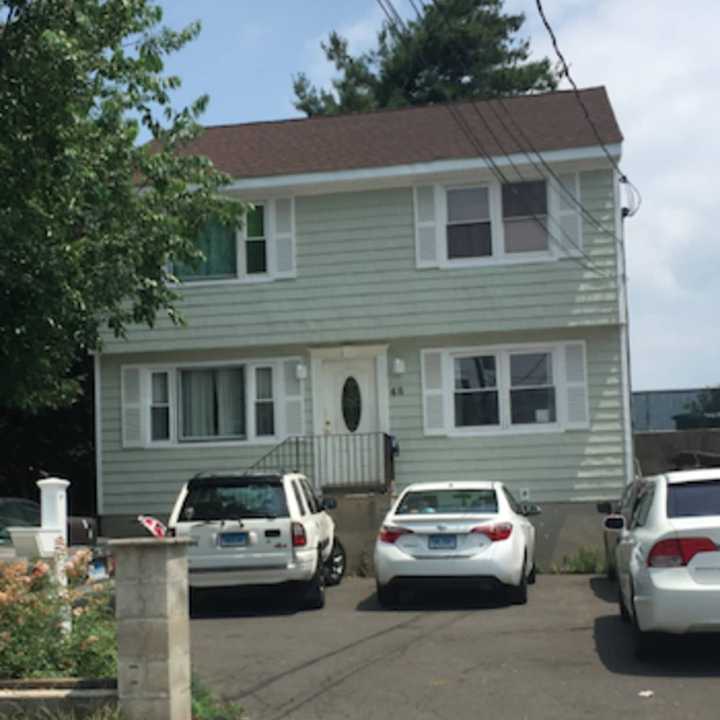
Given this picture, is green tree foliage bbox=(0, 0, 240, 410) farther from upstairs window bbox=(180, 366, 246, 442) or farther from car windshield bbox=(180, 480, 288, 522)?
upstairs window bbox=(180, 366, 246, 442)

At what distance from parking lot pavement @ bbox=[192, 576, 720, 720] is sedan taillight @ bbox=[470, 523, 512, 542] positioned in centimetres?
84

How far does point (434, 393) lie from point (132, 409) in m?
5.39

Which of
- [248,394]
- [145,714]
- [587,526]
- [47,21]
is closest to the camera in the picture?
[145,714]

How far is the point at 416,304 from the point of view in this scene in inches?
734

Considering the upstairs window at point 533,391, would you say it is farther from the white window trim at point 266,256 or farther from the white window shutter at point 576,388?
the white window trim at point 266,256

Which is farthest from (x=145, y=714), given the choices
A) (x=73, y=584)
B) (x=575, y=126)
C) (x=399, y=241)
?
(x=575, y=126)

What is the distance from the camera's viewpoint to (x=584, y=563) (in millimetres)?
17531

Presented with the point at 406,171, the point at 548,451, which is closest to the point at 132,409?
the point at 406,171

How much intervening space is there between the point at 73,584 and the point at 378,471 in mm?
10126

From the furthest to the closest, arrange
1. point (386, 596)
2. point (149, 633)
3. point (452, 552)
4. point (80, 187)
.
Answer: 1. point (386, 596)
2. point (452, 552)
3. point (80, 187)
4. point (149, 633)

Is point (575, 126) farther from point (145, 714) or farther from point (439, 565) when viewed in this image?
point (145, 714)

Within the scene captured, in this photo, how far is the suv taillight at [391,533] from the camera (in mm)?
13133

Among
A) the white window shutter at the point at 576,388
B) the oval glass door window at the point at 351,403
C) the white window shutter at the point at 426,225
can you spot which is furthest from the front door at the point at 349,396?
the white window shutter at the point at 576,388

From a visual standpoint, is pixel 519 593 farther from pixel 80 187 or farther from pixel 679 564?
pixel 80 187
